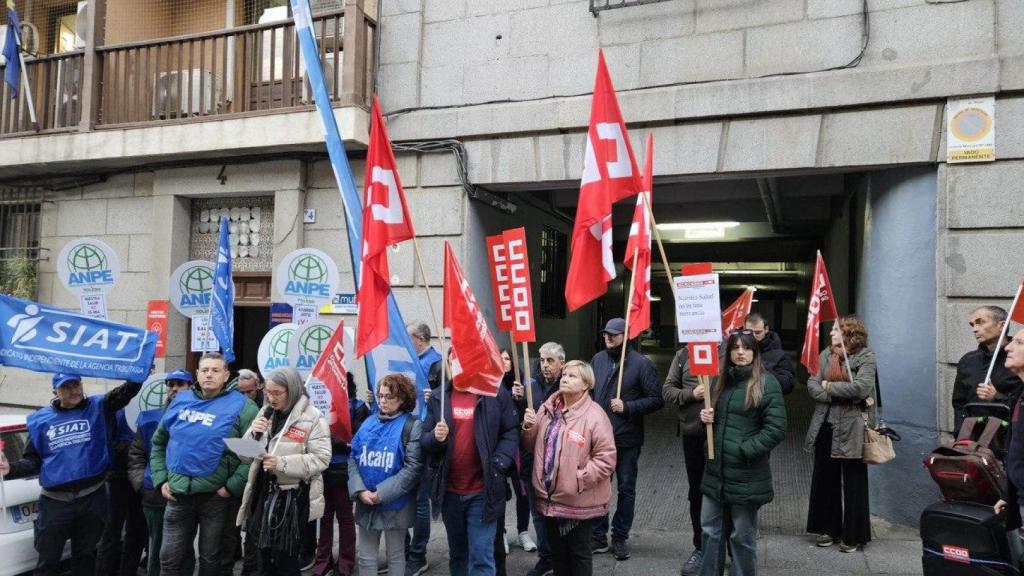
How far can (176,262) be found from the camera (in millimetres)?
9633

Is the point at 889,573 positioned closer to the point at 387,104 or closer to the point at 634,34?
the point at 634,34

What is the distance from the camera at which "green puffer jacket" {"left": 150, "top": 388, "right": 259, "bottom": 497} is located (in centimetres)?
471

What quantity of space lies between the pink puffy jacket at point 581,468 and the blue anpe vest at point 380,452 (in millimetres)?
943

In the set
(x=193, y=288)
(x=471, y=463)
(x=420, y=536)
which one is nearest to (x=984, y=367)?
(x=471, y=463)

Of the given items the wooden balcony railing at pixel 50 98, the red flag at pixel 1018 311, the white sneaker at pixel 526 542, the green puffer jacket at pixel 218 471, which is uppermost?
the wooden balcony railing at pixel 50 98

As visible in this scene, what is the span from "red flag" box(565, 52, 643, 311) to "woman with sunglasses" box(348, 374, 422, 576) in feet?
4.93

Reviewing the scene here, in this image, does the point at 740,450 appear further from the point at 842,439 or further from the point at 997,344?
the point at 997,344

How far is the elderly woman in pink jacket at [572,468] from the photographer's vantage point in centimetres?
452

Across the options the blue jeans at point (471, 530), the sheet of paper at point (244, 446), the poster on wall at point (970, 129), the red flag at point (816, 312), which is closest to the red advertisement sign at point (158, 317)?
the sheet of paper at point (244, 446)

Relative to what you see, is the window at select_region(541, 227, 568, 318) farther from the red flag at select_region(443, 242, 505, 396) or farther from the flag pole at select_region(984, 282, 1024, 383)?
the flag pole at select_region(984, 282, 1024, 383)

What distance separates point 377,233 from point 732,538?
322 centimetres

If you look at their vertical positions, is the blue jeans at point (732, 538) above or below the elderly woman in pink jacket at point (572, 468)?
below

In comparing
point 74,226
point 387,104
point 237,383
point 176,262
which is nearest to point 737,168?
point 387,104

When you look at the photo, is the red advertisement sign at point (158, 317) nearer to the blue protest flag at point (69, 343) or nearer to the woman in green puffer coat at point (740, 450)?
the blue protest flag at point (69, 343)
